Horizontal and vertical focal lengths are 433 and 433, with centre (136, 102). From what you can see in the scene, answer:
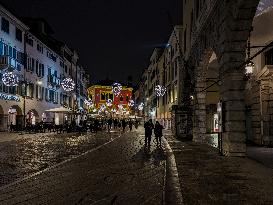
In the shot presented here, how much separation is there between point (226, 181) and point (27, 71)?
135 ft

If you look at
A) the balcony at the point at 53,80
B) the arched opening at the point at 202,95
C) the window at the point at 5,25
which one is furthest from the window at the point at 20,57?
the arched opening at the point at 202,95

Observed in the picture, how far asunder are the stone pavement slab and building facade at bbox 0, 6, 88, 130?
98.5ft

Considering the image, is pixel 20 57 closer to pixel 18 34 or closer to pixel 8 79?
pixel 18 34

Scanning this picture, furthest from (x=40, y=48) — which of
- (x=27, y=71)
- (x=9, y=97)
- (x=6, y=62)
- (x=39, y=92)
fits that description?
(x=6, y=62)

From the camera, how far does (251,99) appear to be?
24344mm

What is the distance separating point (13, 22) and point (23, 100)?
28.6ft

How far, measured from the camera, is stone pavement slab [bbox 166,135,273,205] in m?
8.51

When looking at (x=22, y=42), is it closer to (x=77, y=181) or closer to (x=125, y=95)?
(x=77, y=181)

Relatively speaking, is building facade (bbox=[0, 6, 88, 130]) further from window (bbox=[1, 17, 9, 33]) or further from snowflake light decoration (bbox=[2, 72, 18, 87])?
snowflake light decoration (bbox=[2, 72, 18, 87])

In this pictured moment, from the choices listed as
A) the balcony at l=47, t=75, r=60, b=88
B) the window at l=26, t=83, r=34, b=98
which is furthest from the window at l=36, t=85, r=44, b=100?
the balcony at l=47, t=75, r=60, b=88

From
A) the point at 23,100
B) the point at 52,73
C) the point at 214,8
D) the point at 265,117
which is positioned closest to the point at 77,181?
the point at 214,8

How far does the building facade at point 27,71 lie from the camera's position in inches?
1640

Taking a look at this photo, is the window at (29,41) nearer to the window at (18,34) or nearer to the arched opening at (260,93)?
the window at (18,34)

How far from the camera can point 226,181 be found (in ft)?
35.3
